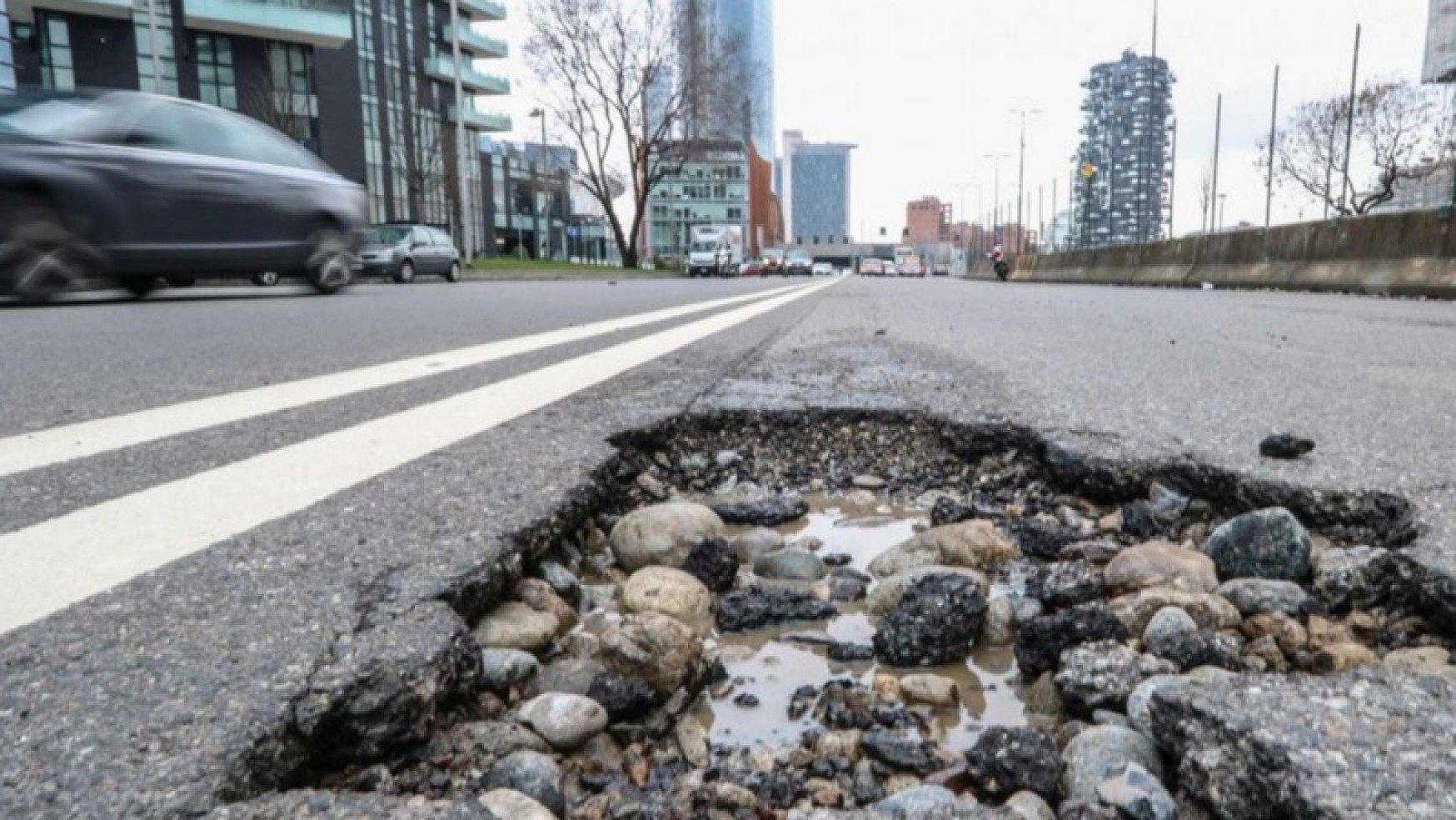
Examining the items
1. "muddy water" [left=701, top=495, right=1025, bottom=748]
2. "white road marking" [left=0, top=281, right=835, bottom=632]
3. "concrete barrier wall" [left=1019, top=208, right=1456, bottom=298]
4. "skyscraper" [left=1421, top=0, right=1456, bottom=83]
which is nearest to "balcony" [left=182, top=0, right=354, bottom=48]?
"concrete barrier wall" [left=1019, top=208, right=1456, bottom=298]

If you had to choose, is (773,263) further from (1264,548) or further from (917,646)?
(917,646)

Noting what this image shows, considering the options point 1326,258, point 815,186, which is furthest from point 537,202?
point 815,186

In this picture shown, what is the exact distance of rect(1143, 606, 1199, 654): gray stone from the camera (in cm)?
158

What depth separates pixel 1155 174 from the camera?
55625mm

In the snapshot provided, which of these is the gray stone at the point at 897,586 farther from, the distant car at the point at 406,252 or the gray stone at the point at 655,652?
the distant car at the point at 406,252

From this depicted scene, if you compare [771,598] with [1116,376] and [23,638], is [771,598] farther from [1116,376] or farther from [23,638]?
[1116,376]

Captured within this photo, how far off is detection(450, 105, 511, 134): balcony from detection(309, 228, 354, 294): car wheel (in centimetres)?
4835

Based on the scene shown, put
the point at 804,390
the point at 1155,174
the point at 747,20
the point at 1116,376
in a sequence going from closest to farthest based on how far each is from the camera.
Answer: the point at 804,390, the point at 1116,376, the point at 1155,174, the point at 747,20

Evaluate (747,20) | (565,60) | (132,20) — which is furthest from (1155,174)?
(747,20)

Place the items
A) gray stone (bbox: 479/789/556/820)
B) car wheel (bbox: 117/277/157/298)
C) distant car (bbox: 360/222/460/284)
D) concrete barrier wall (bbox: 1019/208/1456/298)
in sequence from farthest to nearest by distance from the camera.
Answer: distant car (bbox: 360/222/460/284) < concrete barrier wall (bbox: 1019/208/1456/298) < car wheel (bbox: 117/277/157/298) < gray stone (bbox: 479/789/556/820)

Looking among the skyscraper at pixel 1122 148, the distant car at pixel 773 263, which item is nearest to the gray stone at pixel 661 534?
the skyscraper at pixel 1122 148

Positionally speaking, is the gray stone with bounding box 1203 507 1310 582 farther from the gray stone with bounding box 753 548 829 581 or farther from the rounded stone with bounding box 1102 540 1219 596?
the gray stone with bounding box 753 548 829 581

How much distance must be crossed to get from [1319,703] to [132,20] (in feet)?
153

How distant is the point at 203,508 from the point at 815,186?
19468cm
